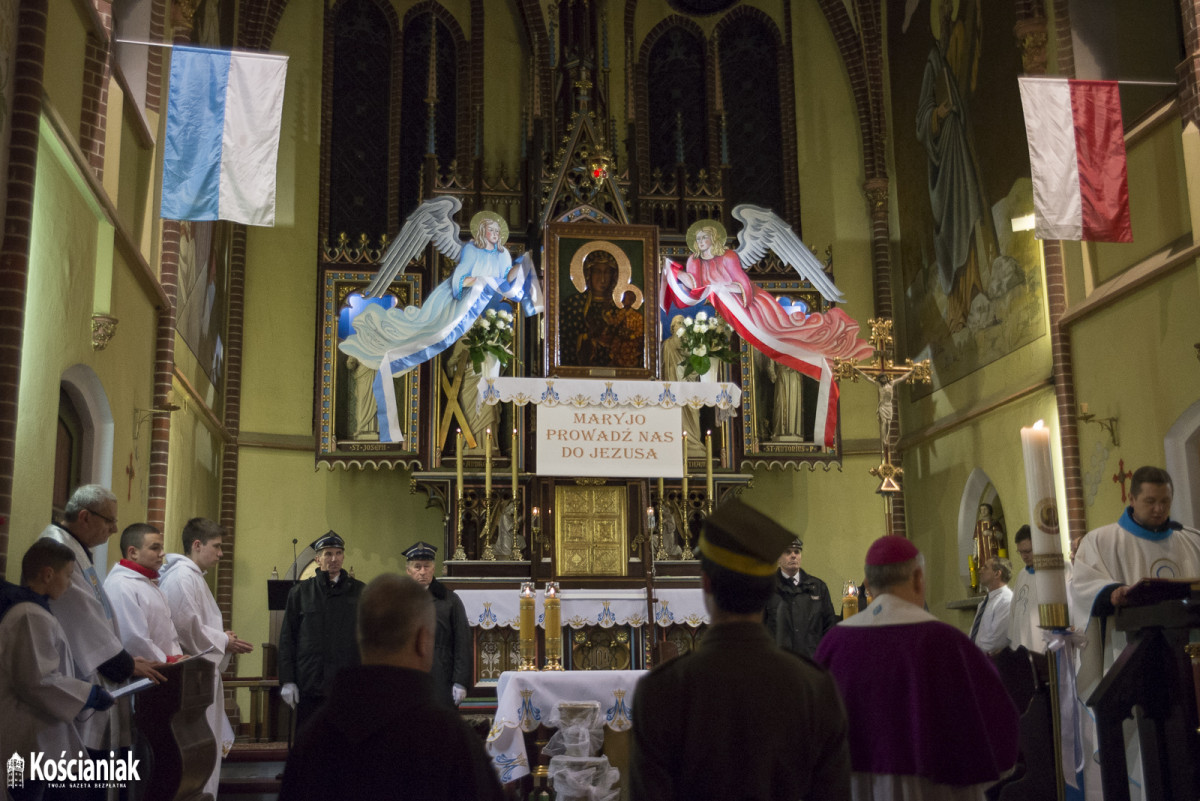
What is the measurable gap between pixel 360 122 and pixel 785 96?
5.74 metres

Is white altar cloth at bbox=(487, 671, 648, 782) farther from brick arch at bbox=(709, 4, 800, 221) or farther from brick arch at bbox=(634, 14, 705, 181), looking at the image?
brick arch at bbox=(709, 4, 800, 221)

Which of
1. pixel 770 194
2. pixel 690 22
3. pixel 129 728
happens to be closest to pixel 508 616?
pixel 129 728

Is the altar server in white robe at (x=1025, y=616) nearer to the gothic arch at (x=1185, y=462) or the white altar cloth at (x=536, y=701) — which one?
the gothic arch at (x=1185, y=462)

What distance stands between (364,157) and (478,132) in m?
1.69

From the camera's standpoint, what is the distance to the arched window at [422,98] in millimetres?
15828

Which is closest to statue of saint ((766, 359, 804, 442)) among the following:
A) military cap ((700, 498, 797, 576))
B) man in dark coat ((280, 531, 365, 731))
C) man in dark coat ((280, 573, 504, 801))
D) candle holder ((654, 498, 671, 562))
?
candle holder ((654, 498, 671, 562))

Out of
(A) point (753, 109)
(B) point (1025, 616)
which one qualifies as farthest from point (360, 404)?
(B) point (1025, 616)

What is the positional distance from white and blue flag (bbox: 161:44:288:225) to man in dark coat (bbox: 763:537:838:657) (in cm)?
460

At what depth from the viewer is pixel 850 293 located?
616 inches

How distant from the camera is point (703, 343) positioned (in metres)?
12.1

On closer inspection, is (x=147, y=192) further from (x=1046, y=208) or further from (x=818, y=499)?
(x=818, y=499)

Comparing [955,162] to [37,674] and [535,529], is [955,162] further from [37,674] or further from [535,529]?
[37,674]

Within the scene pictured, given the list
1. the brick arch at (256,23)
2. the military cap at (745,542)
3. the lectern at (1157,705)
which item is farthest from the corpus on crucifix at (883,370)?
the brick arch at (256,23)

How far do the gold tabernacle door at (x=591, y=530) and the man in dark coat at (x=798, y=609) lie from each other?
7.83 ft
